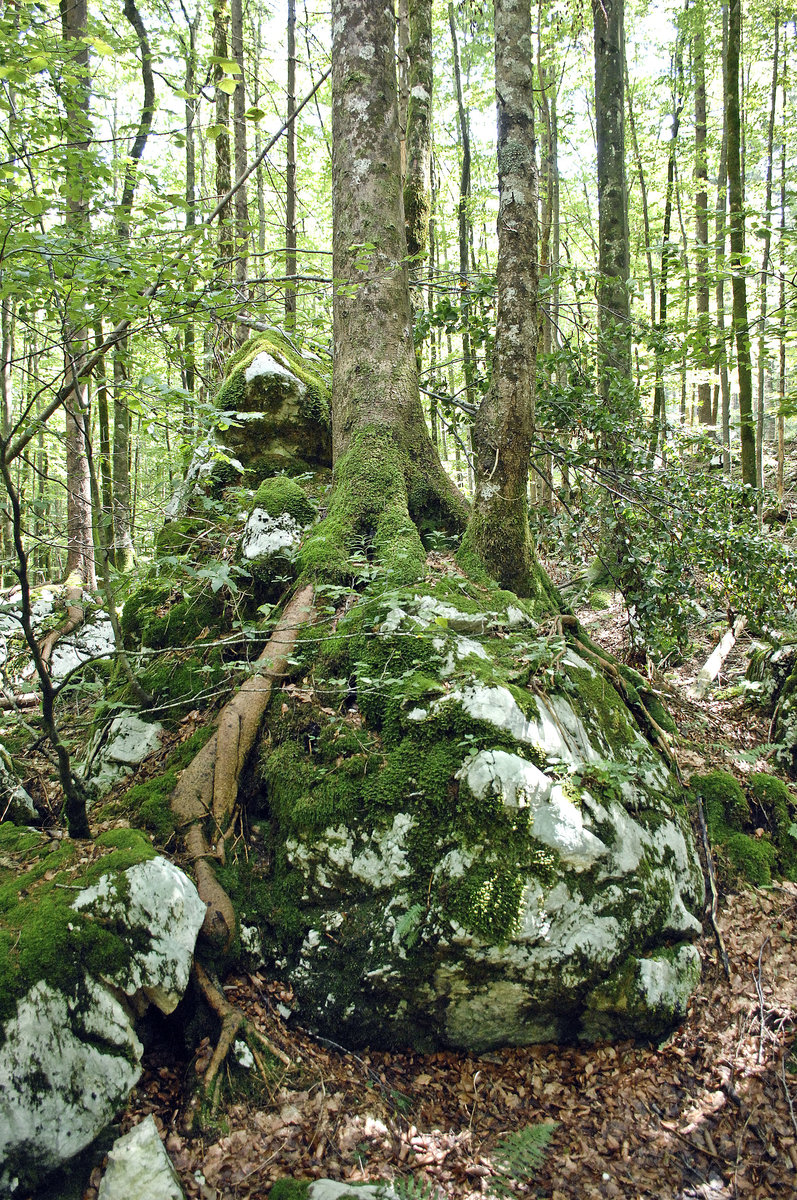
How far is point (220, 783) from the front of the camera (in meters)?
3.76

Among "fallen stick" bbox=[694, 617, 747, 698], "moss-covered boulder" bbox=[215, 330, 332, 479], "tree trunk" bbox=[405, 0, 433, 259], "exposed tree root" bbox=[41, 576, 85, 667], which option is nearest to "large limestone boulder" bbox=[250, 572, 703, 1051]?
"exposed tree root" bbox=[41, 576, 85, 667]

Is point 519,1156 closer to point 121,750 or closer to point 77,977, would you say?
point 77,977

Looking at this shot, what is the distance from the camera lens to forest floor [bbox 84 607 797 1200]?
2738mm

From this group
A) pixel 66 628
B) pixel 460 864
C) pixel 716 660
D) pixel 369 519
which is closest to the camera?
pixel 460 864

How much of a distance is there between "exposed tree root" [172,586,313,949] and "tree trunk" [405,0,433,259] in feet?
17.6

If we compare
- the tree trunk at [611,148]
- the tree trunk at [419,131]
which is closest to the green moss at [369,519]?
the tree trunk at [419,131]

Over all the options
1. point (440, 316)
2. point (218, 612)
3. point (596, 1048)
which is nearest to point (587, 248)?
point (440, 316)

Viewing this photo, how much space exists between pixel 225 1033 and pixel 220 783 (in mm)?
1279

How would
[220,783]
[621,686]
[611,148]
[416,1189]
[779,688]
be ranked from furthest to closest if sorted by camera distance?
[611,148] < [779,688] < [621,686] < [220,783] < [416,1189]

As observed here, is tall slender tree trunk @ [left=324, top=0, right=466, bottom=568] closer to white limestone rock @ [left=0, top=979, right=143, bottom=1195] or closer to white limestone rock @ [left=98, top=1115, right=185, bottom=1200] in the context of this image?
white limestone rock @ [left=0, top=979, right=143, bottom=1195]

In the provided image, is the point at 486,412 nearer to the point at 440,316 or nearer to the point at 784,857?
the point at 440,316

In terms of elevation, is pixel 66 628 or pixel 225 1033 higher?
pixel 66 628

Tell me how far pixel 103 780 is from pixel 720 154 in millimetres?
18360

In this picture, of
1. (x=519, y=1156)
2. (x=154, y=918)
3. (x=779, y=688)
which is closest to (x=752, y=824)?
(x=779, y=688)
